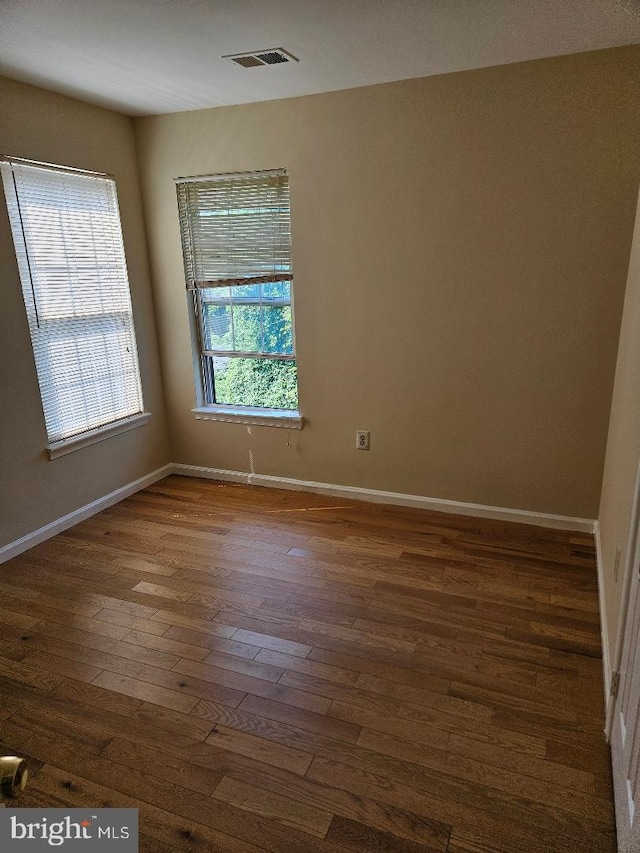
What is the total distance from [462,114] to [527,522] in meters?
2.35

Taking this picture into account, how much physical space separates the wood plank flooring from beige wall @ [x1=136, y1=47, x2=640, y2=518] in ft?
1.86

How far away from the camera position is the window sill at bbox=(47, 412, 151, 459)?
3303 mm

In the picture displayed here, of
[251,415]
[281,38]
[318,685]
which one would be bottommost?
[318,685]

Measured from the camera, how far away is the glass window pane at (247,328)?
3812mm

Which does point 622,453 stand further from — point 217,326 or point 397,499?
point 217,326

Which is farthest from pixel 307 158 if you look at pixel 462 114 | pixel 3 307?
pixel 3 307

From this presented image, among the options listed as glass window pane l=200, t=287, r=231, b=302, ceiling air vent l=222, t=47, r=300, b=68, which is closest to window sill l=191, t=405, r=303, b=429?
glass window pane l=200, t=287, r=231, b=302

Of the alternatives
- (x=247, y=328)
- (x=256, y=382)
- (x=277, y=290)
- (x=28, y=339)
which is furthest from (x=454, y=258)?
(x=28, y=339)

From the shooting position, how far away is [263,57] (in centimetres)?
259

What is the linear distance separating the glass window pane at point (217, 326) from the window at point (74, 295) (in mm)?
526

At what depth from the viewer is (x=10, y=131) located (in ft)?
9.48

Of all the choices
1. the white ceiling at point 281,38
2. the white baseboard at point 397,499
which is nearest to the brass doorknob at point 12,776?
the white ceiling at point 281,38

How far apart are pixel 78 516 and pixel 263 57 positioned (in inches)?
112

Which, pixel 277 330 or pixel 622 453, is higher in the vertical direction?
pixel 277 330
